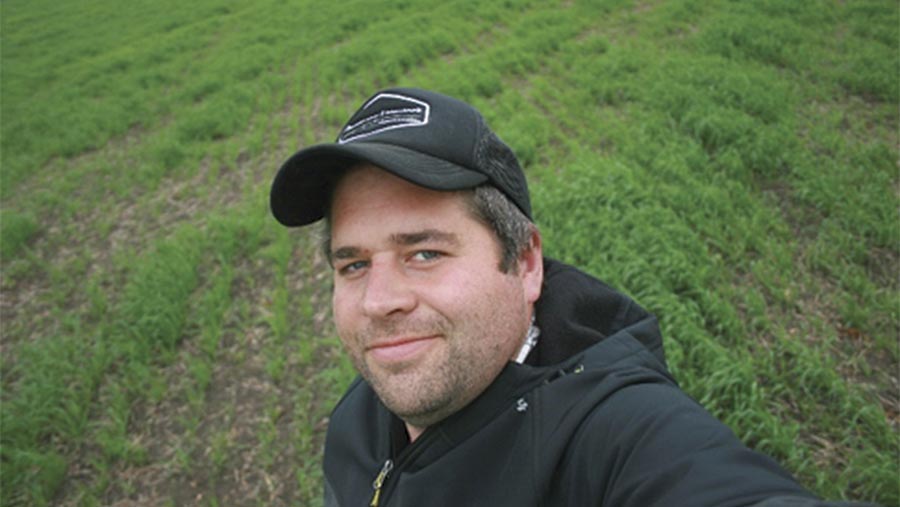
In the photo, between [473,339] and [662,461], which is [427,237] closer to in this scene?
[473,339]

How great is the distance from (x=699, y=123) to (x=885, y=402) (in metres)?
3.11

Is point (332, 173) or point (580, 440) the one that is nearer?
point (580, 440)

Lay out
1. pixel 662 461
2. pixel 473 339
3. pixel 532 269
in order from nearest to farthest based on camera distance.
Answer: pixel 662 461 < pixel 473 339 < pixel 532 269

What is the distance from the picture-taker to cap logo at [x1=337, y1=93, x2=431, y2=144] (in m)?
1.44

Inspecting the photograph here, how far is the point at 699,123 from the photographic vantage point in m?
5.22

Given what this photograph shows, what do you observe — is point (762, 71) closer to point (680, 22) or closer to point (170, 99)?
point (680, 22)

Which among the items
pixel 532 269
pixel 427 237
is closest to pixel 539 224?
pixel 532 269

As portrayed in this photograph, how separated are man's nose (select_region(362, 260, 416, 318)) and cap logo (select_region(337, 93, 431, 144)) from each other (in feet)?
1.14

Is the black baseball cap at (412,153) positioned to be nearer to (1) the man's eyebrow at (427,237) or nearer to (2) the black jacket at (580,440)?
(1) the man's eyebrow at (427,237)

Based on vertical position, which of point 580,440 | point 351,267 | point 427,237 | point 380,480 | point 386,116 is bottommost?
point 380,480

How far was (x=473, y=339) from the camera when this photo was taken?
4.36 ft

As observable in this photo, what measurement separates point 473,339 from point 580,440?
326mm

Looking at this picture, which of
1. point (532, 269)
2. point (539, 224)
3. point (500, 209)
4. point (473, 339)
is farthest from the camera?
point (539, 224)

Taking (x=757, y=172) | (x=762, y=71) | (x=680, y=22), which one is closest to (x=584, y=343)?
(x=757, y=172)
